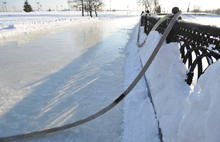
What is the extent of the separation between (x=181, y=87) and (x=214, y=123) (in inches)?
37.5

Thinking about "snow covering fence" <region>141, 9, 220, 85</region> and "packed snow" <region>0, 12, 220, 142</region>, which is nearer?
"packed snow" <region>0, 12, 220, 142</region>

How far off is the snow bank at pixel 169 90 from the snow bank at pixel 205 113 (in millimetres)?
258

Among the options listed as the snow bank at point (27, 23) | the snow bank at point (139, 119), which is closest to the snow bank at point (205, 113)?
the snow bank at point (139, 119)

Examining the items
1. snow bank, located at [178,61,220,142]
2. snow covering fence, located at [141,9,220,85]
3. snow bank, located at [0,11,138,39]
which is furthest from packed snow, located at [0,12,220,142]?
snow bank, located at [0,11,138,39]

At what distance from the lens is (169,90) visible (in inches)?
82.0

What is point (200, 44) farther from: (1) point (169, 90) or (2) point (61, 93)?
(2) point (61, 93)

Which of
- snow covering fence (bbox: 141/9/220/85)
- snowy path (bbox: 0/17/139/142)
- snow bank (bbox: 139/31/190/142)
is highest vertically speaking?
snow covering fence (bbox: 141/9/220/85)

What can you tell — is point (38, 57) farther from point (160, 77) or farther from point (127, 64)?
point (160, 77)

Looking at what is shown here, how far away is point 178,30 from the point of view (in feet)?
9.30

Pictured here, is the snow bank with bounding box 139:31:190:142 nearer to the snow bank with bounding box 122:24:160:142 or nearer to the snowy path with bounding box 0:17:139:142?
the snow bank with bounding box 122:24:160:142

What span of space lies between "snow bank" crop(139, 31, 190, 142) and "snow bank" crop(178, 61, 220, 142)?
26 cm

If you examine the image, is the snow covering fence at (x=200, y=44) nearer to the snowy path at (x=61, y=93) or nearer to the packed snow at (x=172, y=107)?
the packed snow at (x=172, y=107)

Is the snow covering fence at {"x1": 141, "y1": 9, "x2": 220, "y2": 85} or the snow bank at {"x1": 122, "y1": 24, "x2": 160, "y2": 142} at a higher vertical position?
the snow covering fence at {"x1": 141, "y1": 9, "x2": 220, "y2": 85}

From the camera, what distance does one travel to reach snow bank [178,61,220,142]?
3.48ft
